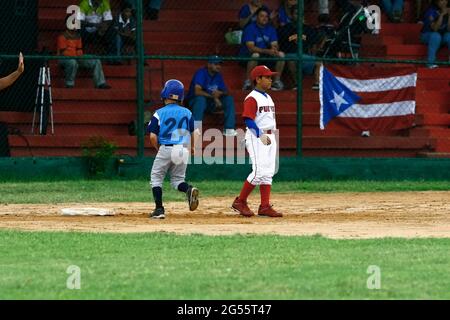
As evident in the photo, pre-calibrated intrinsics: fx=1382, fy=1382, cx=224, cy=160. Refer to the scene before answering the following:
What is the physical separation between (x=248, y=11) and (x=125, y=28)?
2.09m

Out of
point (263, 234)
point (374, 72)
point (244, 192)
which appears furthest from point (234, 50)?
point (263, 234)

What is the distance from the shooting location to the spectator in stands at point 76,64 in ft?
71.7

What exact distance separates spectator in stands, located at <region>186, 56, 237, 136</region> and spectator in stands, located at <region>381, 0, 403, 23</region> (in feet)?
14.3

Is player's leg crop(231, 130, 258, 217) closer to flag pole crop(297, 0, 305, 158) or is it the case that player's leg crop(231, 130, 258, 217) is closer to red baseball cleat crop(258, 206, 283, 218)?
red baseball cleat crop(258, 206, 283, 218)

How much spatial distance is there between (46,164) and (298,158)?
391cm

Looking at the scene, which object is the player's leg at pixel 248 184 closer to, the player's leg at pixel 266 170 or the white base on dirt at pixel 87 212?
the player's leg at pixel 266 170

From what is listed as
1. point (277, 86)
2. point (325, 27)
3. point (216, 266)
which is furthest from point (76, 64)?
point (216, 266)

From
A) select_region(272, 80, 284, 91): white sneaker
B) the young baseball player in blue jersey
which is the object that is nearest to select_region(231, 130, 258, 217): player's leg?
the young baseball player in blue jersey

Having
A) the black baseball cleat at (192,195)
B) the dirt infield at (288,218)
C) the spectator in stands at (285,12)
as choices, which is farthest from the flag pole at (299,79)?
the black baseball cleat at (192,195)

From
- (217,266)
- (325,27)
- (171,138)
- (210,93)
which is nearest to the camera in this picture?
(217,266)

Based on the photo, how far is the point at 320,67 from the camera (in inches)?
855

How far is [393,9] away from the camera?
24578mm

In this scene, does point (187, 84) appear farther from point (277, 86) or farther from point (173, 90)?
point (173, 90)
